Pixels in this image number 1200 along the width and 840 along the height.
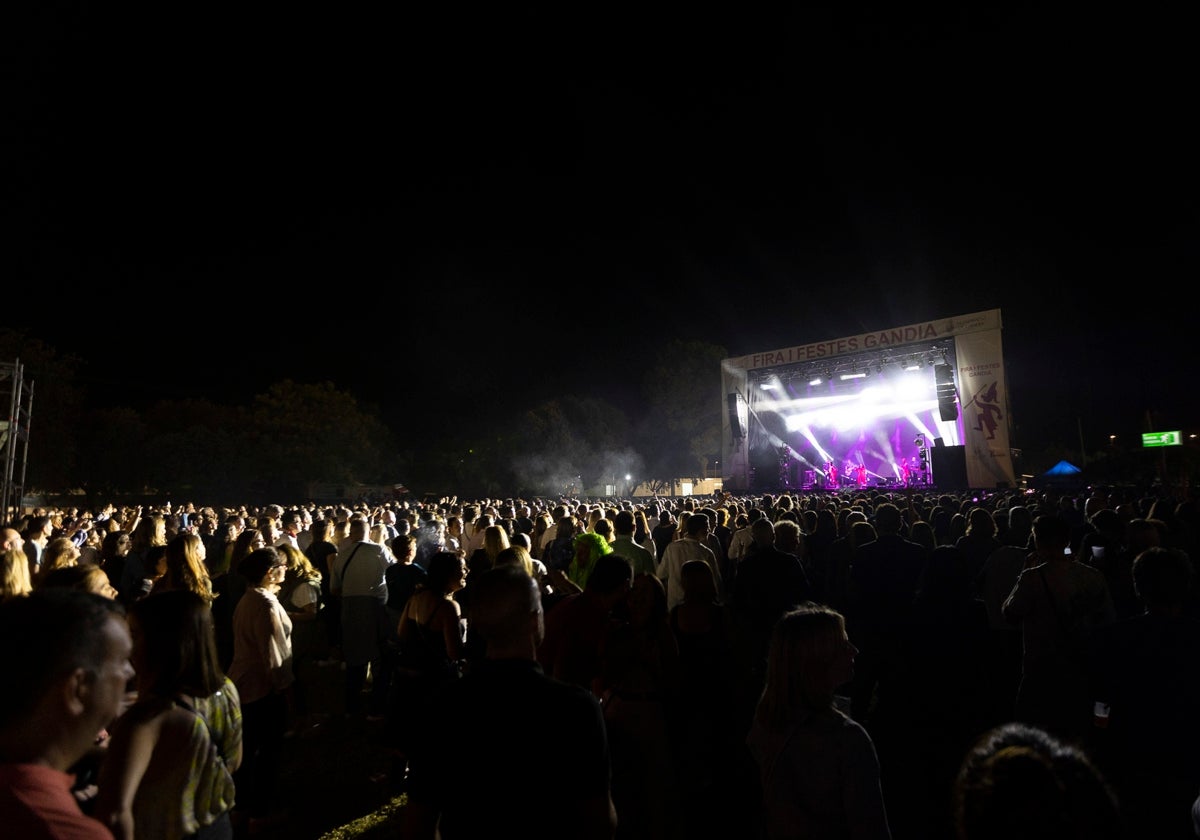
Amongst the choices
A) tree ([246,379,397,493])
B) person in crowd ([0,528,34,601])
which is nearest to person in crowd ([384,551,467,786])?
person in crowd ([0,528,34,601])

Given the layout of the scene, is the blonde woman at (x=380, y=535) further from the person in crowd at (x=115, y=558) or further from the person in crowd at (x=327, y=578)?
the person in crowd at (x=115, y=558)

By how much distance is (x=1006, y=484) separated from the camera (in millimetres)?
21594

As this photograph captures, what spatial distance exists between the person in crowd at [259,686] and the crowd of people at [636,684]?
18mm

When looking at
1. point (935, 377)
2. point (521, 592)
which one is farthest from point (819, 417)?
point (521, 592)

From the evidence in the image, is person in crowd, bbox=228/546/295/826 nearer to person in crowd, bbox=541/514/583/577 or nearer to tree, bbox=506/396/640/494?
person in crowd, bbox=541/514/583/577

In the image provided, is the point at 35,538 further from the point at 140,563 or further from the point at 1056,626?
the point at 1056,626

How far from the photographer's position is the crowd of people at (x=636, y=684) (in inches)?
52.1

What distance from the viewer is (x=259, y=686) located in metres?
4.02

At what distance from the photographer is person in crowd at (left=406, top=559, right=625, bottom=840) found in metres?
1.73

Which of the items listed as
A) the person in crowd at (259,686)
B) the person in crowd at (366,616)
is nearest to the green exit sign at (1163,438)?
the person in crowd at (366,616)

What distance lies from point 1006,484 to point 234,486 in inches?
1565

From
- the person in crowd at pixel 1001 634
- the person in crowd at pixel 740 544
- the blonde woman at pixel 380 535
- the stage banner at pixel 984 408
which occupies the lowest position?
the person in crowd at pixel 1001 634

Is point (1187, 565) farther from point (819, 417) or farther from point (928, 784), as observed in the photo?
point (819, 417)

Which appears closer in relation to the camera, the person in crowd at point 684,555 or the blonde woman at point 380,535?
the person in crowd at point 684,555
